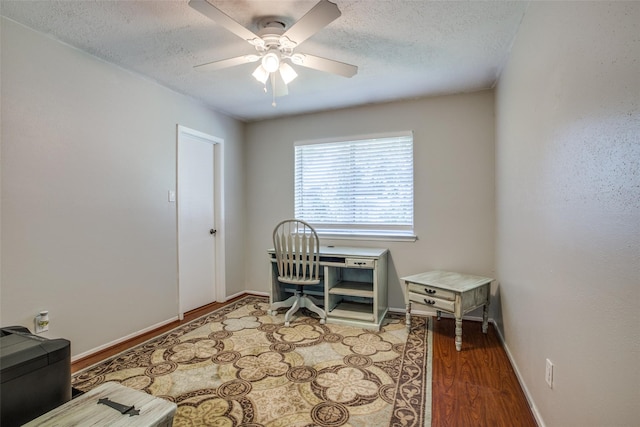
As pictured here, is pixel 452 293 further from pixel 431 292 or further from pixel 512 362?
pixel 512 362

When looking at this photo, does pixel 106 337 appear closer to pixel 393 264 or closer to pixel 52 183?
pixel 52 183

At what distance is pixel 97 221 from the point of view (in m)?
2.42

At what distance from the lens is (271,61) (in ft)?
6.43

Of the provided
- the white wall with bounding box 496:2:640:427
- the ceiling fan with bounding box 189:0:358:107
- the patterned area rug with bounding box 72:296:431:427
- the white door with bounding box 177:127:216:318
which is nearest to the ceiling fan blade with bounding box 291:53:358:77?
the ceiling fan with bounding box 189:0:358:107

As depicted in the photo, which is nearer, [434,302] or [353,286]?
[434,302]

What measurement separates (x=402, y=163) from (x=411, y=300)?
149 cm

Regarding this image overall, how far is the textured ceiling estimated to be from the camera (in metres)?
1.82

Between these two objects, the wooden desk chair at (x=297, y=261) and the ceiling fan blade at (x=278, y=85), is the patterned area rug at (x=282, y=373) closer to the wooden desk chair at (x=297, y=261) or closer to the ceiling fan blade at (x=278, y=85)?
the wooden desk chair at (x=297, y=261)

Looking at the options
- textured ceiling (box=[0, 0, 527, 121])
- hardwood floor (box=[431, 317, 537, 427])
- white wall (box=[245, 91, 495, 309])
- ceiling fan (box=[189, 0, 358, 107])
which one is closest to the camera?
ceiling fan (box=[189, 0, 358, 107])

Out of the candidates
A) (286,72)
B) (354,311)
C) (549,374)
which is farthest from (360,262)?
(286,72)

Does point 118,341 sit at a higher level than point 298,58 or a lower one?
lower

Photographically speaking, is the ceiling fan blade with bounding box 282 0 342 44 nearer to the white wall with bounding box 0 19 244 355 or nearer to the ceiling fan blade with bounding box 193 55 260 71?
the ceiling fan blade with bounding box 193 55 260 71

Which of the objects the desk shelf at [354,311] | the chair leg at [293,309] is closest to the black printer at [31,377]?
the chair leg at [293,309]

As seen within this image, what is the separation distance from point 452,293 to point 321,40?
221cm
